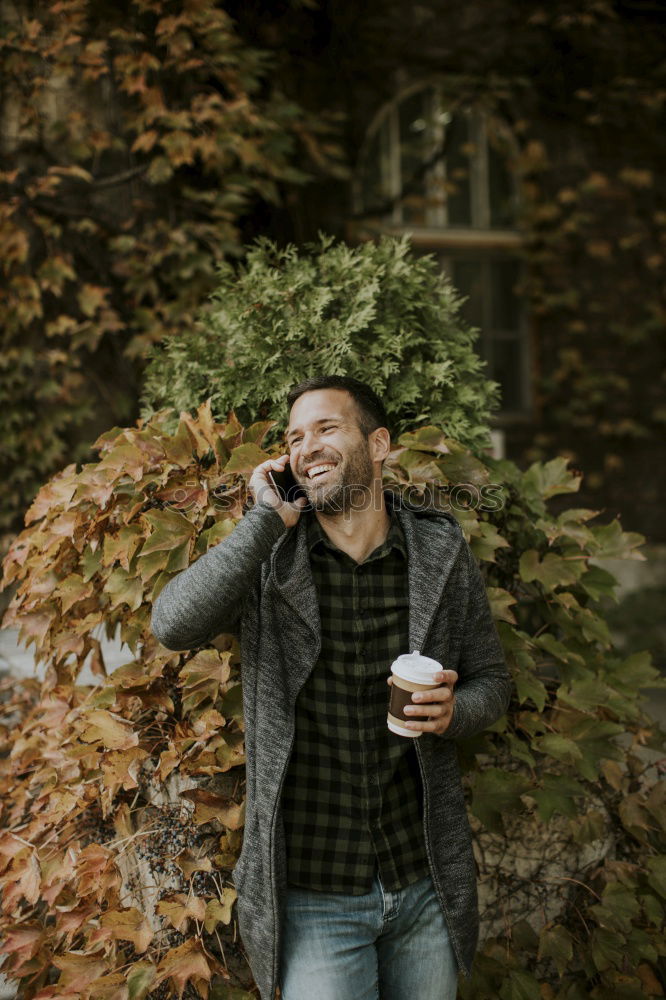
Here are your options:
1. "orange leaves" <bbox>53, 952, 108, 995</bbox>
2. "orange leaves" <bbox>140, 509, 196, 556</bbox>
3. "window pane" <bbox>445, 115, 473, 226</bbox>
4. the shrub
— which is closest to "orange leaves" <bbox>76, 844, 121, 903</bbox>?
the shrub

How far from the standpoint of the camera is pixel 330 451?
1.83 metres

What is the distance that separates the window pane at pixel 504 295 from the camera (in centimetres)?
776

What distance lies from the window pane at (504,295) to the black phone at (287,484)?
246 inches

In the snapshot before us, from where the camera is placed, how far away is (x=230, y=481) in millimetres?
2201

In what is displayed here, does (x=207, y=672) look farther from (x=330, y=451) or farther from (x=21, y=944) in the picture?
(x=21, y=944)

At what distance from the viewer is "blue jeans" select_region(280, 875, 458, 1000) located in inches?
64.4

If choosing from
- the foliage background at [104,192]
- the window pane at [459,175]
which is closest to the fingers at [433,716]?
the foliage background at [104,192]

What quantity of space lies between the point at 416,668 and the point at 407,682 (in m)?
0.03

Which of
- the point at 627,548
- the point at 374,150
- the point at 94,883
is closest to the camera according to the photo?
the point at 94,883

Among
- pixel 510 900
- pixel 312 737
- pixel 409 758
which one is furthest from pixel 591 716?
pixel 312 737

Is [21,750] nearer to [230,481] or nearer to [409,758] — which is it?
[230,481]

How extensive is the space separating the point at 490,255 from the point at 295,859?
694 centimetres

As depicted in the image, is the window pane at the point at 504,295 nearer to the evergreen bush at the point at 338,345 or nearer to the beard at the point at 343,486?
the evergreen bush at the point at 338,345

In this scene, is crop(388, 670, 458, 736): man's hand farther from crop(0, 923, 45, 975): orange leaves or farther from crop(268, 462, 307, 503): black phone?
crop(0, 923, 45, 975): orange leaves
